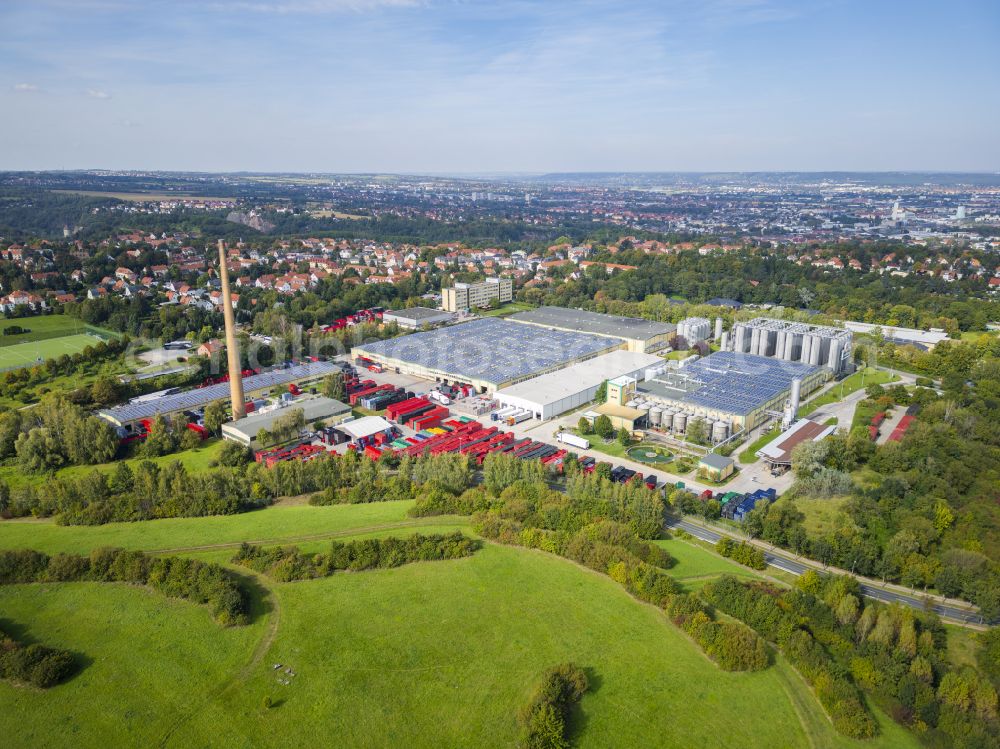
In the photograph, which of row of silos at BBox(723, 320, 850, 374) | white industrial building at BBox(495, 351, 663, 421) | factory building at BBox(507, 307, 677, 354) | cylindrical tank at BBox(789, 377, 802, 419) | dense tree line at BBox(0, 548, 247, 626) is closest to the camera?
dense tree line at BBox(0, 548, 247, 626)

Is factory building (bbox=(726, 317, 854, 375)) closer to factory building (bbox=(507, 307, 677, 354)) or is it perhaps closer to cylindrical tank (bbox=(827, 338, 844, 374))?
cylindrical tank (bbox=(827, 338, 844, 374))

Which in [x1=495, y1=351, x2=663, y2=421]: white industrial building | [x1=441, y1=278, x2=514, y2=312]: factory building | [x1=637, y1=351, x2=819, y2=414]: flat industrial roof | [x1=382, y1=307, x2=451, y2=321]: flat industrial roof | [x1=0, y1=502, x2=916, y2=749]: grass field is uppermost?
[x1=441, y1=278, x2=514, y2=312]: factory building

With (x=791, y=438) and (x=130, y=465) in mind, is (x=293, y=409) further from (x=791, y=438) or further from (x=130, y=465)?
(x=791, y=438)

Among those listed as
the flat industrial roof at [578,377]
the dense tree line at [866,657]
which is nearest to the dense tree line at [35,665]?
the dense tree line at [866,657]

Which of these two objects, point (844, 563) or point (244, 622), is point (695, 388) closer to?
point (844, 563)

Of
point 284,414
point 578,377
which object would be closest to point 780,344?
point 578,377

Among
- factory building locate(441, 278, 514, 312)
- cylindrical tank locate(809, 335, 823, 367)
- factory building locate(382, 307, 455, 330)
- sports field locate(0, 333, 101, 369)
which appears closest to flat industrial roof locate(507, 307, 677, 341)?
factory building locate(382, 307, 455, 330)

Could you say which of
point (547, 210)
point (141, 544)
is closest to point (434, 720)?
point (141, 544)
